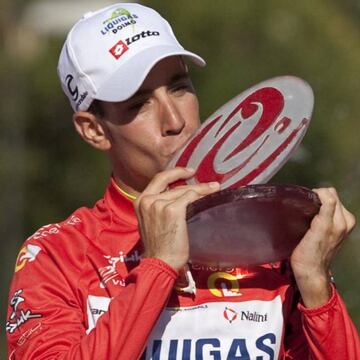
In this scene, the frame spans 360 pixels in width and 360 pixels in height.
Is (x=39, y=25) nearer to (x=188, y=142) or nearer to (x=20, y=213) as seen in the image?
(x=20, y=213)

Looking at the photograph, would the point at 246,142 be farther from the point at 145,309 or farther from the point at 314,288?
the point at 145,309

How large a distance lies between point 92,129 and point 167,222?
0.81m

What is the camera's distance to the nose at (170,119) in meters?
4.14

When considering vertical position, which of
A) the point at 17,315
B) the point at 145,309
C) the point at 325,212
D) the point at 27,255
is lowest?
the point at 17,315

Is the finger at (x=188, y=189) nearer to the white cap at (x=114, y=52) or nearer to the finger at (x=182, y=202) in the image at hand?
the finger at (x=182, y=202)

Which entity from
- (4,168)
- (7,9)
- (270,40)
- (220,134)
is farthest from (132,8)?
(7,9)

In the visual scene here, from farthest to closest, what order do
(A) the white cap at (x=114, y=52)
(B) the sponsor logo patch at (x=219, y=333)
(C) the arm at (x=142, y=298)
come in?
(A) the white cap at (x=114, y=52) < (B) the sponsor logo patch at (x=219, y=333) < (C) the arm at (x=142, y=298)

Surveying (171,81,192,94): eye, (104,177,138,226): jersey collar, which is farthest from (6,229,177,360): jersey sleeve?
(171,81,192,94): eye

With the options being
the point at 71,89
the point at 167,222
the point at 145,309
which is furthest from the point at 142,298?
the point at 71,89

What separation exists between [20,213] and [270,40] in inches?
215

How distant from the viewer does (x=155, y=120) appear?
13.7 ft

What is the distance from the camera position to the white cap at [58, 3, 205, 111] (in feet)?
13.9

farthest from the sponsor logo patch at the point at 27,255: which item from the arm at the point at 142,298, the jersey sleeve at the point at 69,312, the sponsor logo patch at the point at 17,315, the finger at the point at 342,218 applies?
the finger at the point at 342,218

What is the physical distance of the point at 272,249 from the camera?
4.02 metres
